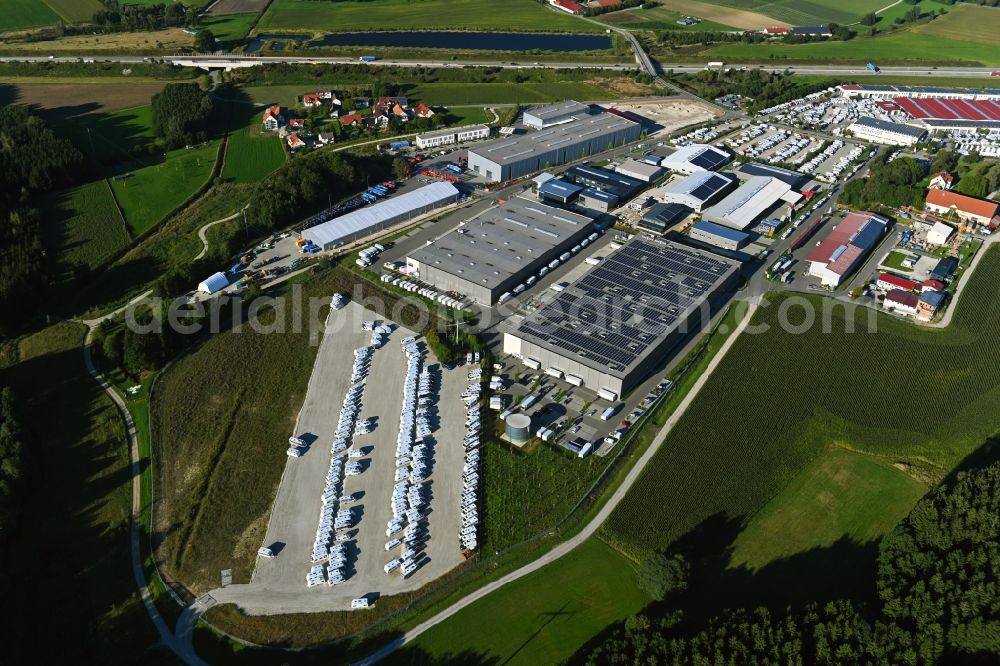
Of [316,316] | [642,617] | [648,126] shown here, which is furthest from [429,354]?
[648,126]

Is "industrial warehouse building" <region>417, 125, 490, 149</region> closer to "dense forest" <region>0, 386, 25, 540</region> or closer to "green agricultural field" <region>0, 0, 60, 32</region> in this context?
"dense forest" <region>0, 386, 25, 540</region>

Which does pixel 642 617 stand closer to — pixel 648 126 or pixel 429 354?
pixel 429 354

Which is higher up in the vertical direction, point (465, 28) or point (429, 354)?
point (465, 28)

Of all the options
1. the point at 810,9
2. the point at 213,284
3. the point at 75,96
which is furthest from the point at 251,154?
the point at 810,9

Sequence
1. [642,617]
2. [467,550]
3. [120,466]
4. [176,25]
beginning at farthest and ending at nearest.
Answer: [176,25], [120,466], [467,550], [642,617]

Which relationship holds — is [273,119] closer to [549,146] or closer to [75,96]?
[75,96]

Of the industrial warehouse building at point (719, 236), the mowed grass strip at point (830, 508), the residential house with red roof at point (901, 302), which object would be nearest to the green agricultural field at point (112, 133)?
the industrial warehouse building at point (719, 236)
